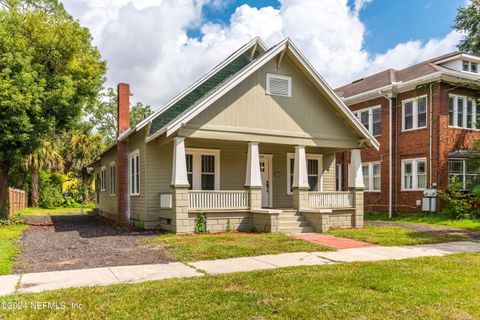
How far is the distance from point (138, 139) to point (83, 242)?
5.47 meters

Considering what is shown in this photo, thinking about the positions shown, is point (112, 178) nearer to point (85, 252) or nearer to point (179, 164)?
point (179, 164)

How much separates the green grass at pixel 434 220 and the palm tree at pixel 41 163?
2695 centimetres

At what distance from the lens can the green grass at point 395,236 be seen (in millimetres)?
12352

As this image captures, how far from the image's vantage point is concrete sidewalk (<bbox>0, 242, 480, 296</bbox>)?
720 centimetres

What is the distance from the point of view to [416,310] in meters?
5.49

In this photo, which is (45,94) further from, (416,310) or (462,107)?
(462,107)

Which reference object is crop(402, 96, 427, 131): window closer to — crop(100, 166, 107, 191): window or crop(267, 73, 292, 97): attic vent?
crop(267, 73, 292, 97): attic vent

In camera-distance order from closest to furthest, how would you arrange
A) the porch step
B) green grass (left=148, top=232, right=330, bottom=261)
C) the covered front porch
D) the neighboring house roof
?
green grass (left=148, top=232, right=330, bottom=261) < the covered front porch < the porch step < the neighboring house roof

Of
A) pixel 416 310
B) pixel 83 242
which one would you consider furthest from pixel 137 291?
pixel 83 242

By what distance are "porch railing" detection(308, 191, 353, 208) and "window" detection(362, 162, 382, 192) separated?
23.9ft

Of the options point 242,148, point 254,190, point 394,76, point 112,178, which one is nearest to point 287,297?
point 254,190

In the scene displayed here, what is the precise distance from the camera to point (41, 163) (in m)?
35.5

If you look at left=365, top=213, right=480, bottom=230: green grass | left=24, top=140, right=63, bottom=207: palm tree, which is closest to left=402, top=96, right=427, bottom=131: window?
left=365, top=213, right=480, bottom=230: green grass

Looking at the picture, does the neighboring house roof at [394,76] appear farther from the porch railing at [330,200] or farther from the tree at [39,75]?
the tree at [39,75]
